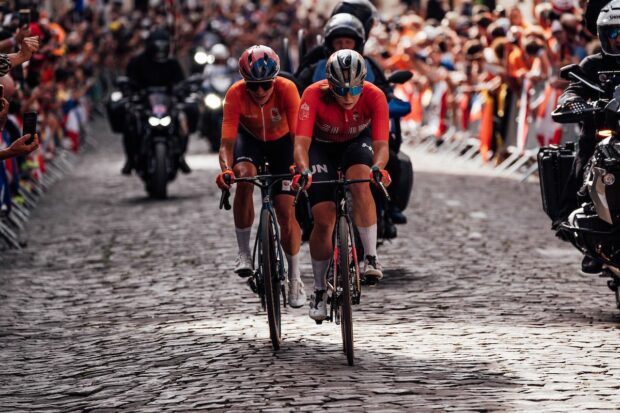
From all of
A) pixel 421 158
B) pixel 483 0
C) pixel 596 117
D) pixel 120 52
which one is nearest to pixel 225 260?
pixel 596 117

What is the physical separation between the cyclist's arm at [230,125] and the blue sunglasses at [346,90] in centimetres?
85

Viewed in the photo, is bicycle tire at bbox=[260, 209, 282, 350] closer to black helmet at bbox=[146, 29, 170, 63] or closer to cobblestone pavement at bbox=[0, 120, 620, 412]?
cobblestone pavement at bbox=[0, 120, 620, 412]

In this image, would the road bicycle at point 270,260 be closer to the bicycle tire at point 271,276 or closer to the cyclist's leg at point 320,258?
the bicycle tire at point 271,276

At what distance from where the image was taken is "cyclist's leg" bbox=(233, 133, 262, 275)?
10.9 m

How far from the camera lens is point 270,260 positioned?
10297 millimetres

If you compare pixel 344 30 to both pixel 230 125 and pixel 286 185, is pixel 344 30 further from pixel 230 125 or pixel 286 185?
pixel 286 185

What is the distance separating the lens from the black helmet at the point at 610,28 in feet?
37.0

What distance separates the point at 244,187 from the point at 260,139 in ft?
1.18

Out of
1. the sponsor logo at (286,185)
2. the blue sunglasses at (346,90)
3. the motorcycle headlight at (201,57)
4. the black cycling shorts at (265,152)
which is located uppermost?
the blue sunglasses at (346,90)

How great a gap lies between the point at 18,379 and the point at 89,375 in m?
0.40

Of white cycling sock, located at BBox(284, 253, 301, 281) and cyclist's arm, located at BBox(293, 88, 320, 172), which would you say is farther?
white cycling sock, located at BBox(284, 253, 301, 281)

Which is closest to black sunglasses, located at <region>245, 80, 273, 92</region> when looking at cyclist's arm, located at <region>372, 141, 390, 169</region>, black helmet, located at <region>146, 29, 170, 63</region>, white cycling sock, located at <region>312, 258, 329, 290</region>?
cyclist's arm, located at <region>372, 141, 390, 169</region>

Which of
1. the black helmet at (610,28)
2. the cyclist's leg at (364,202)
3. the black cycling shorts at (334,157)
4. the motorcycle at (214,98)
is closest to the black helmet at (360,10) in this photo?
the black helmet at (610,28)

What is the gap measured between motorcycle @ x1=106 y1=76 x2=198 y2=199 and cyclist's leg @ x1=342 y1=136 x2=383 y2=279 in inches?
433
